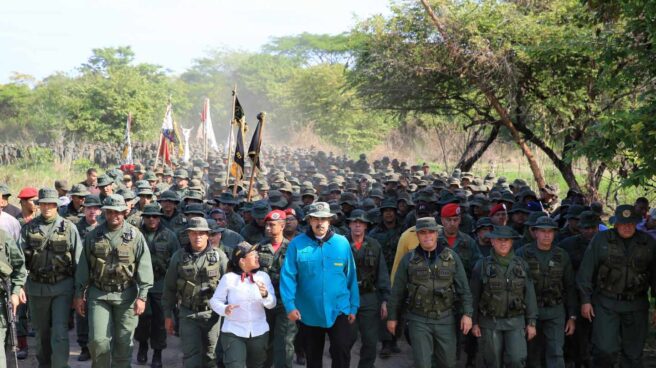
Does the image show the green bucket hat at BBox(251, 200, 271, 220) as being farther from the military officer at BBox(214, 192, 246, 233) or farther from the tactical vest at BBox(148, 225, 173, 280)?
the military officer at BBox(214, 192, 246, 233)

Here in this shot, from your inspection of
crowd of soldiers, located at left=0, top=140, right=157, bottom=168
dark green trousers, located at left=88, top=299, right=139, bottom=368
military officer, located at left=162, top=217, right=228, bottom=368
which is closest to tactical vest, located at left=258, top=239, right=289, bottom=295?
military officer, located at left=162, top=217, right=228, bottom=368

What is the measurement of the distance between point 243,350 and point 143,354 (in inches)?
98.4

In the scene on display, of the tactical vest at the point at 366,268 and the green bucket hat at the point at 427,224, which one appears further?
the tactical vest at the point at 366,268

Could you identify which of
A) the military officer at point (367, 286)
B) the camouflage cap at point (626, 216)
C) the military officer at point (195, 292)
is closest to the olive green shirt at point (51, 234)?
the military officer at point (195, 292)

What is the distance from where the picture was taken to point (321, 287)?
661cm

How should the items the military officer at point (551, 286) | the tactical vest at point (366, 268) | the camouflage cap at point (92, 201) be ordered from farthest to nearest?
the camouflage cap at point (92, 201)
the tactical vest at point (366, 268)
the military officer at point (551, 286)

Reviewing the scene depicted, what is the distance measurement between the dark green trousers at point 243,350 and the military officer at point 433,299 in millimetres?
1290

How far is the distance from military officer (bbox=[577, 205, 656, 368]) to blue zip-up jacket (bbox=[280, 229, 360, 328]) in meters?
2.87

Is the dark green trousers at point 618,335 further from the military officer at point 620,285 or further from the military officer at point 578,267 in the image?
the military officer at point 578,267

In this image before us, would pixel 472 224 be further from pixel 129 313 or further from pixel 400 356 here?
pixel 129 313

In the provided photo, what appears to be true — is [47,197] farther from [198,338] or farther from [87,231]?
[198,338]

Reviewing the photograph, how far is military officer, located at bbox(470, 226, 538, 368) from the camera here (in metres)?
7.11

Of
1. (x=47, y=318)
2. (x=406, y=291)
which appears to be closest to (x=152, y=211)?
(x=47, y=318)

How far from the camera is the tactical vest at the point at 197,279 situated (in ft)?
24.0
